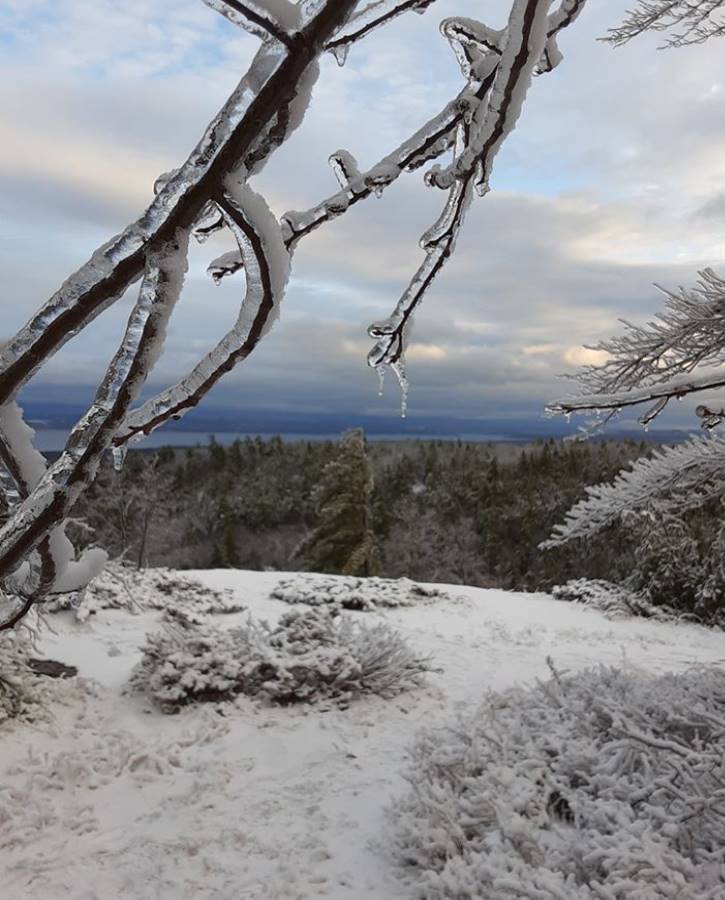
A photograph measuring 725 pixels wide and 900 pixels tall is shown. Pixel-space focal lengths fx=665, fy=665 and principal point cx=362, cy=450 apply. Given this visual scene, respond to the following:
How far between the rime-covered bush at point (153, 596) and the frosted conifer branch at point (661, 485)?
591cm

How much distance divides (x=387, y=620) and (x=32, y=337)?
10346mm

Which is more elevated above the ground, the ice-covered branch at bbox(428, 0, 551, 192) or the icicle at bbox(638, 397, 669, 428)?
the ice-covered branch at bbox(428, 0, 551, 192)

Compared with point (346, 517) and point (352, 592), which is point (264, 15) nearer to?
point (352, 592)

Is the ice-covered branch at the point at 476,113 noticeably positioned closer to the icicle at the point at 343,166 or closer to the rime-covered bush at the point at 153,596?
the icicle at the point at 343,166

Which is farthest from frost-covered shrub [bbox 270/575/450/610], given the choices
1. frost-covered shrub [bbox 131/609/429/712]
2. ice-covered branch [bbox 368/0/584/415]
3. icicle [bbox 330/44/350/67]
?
icicle [bbox 330/44/350/67]

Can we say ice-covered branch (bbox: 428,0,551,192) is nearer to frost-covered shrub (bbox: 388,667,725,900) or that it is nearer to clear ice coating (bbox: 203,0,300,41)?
clear ice coating (bbox: 203,0,300,41)

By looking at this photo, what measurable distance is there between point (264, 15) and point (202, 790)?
198 inches

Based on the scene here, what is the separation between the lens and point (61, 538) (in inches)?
30.0

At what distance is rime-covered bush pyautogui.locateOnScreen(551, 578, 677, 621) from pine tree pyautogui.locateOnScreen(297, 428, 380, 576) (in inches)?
343

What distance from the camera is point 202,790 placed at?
4.64 metres

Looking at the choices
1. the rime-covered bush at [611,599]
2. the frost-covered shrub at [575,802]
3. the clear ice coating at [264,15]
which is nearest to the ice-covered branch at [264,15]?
the clear ice coating at [264,15]

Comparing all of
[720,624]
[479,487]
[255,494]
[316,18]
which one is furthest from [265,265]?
[255,494]

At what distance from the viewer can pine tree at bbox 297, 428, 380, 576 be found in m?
21.1

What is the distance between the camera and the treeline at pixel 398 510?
24422mm
